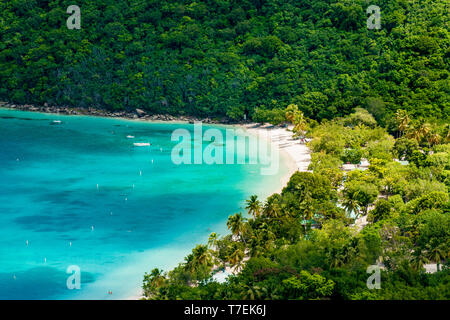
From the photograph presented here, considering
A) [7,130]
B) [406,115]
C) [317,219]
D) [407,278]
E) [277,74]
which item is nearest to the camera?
[407,278]

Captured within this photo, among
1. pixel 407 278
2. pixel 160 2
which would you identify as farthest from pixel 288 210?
pixel 160 2

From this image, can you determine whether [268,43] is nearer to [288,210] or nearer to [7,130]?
[7,130]

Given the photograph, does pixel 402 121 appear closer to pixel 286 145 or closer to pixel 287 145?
pixel 287 145

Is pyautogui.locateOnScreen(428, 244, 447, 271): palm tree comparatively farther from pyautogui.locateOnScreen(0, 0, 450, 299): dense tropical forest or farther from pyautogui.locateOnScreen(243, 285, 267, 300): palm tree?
pyautogui.locateOnScreen(243, 285, 267, 300): palm tree

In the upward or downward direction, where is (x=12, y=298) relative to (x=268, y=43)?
downward

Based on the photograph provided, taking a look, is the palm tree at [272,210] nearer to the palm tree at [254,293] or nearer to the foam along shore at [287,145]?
the foam along shore at [287,145]

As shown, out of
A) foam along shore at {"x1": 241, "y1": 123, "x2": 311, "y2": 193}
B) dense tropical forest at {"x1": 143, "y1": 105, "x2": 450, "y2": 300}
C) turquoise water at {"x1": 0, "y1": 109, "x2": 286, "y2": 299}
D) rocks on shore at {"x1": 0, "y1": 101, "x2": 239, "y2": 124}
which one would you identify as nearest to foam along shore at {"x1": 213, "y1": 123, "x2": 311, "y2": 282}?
foam along shore at {"x1": 241, "y1": 123, "x2": 311, "y2": 193}

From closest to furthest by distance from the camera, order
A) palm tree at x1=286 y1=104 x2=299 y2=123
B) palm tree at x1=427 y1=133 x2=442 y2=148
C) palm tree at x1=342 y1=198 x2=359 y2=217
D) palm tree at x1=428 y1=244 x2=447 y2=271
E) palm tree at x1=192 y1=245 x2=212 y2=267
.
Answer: palm tree at x1=428 y1=244 x2=447 y2=271
palm tree at x1=192 y1=245 x2=212 y2=267
palm tree at x1=342 y1=198 x2=359 y2=217
palm tree at x1=427 y1=133 x2=442 y2=148
palm tree at x1=286 y1=104 x2=299 y2=123

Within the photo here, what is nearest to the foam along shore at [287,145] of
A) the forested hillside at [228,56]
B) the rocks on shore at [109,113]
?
the forested hillside at [228,56]
